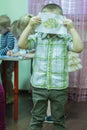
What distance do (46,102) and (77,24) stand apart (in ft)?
5.46

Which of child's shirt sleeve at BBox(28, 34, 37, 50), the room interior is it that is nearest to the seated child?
the room interior

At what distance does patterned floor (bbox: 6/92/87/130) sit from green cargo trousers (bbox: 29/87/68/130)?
0.63m

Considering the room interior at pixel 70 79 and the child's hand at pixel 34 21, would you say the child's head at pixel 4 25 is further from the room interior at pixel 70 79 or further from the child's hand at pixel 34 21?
the child's hand at pixel 34 21

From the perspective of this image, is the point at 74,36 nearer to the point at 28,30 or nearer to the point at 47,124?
the point at 28,30

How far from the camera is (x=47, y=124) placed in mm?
2377

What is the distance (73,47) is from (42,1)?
175cm

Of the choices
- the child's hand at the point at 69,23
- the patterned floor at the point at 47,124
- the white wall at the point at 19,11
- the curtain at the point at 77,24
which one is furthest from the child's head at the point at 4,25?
the child's hand at the point at 69,23

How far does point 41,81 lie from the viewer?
1.65 m

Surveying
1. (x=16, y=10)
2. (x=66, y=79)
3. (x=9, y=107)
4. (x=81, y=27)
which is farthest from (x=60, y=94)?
(x=16, y=10)

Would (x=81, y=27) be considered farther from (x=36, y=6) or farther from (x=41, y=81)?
(x=41, y=81)

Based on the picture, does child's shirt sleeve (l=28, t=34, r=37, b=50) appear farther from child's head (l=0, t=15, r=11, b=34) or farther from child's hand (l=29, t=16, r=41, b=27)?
child's head (l=0, t=15, r=11, b=34)

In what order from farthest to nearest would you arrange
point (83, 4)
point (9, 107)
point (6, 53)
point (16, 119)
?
point (83, 4) < point (9, 107) < point (6, 53) < point (16, 119)

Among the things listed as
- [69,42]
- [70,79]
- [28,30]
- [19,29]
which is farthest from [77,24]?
[28,30]

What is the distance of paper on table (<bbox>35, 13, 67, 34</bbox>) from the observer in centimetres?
159
